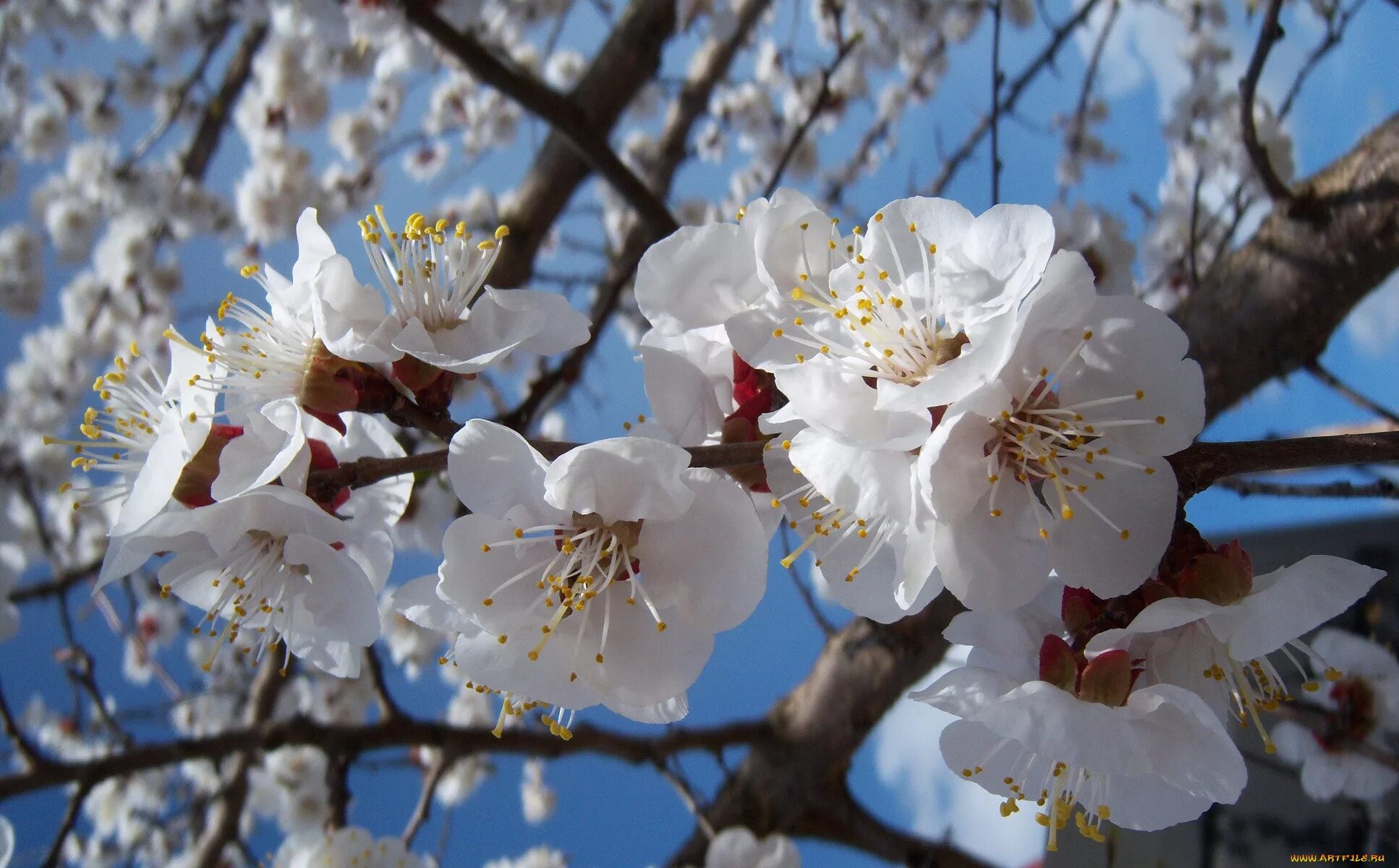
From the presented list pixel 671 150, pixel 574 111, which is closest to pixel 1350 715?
pixel 574 111

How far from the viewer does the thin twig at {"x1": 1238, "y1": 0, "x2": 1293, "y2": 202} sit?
4.08 feet

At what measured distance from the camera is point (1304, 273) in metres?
1.42

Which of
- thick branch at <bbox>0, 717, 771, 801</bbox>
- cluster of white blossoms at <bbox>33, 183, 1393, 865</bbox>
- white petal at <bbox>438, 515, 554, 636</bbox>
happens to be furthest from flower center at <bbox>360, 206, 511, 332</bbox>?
thick branch at <bbox>0, 717, 771, 801</bbox>

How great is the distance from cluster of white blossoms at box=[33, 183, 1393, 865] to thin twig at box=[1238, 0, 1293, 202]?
0.84 metres

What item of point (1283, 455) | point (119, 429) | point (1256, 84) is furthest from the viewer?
point (1256, 84)

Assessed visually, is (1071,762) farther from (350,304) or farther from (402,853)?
(402,853)

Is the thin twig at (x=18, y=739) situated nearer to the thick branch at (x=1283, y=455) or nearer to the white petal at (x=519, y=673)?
the white petal at (x=519, y=673)

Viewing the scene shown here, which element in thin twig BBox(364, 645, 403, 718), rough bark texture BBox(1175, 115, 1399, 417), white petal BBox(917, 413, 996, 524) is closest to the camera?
white petal BBox(917, 413, 996, 524)

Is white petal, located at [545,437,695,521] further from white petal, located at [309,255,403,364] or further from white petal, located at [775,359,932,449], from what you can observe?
white petal, located at [309,255,403,364]

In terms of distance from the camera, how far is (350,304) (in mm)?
796

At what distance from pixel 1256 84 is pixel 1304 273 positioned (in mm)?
334

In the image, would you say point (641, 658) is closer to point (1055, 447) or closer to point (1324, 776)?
point (1055, 447)

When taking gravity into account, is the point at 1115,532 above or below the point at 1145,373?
below

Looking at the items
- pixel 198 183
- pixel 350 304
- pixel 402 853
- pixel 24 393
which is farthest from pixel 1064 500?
pixel 24 393
